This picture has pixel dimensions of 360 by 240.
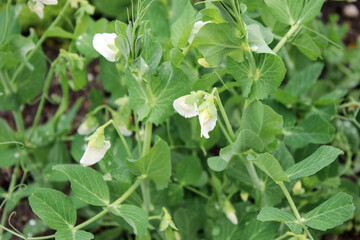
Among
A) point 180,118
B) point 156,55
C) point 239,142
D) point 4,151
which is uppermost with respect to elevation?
point 156,55

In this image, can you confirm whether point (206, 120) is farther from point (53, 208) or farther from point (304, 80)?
point (304, 80)

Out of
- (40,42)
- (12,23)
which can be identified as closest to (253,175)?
(40,42)

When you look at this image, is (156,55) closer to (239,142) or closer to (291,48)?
(239,142)

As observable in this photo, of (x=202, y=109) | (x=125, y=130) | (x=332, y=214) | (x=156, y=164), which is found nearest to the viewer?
(x=202, y=109)

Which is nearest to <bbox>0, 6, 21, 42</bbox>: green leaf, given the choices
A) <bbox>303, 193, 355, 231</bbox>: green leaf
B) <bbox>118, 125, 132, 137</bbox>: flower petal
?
<bbox>118, 125, 132, 137</bbox>: flower petal

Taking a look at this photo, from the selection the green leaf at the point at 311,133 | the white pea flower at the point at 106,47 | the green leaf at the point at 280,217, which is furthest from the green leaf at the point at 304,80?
the white pea flower at the point at 106,47

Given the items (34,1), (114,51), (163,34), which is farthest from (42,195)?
(163,34)
